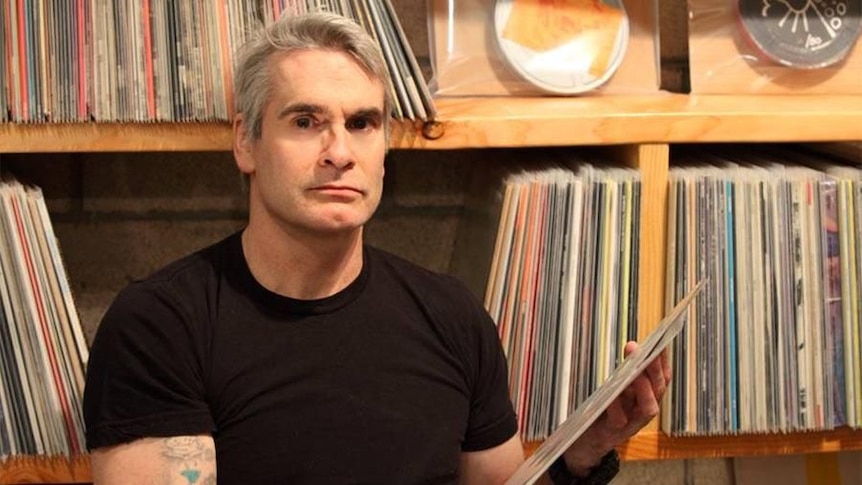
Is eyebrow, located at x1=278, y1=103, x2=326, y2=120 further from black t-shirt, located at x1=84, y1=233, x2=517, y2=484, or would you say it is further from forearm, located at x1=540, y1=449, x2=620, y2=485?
forearm, located at x1=540, y1=449, x2=620, y2=485

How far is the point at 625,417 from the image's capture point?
1.45 metres

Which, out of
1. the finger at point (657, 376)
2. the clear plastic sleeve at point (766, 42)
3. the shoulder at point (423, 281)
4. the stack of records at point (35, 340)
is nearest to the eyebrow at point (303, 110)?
the shoulder at point (423, 281)

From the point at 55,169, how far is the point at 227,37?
0.45 m

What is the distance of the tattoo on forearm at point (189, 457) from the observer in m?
1.29

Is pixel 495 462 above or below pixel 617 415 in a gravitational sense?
below

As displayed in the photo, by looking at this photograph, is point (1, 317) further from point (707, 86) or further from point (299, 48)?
point (707, 86)

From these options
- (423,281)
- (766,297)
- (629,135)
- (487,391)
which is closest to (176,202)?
(423,281)

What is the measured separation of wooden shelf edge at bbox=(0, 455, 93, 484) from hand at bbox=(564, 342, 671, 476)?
639 mm

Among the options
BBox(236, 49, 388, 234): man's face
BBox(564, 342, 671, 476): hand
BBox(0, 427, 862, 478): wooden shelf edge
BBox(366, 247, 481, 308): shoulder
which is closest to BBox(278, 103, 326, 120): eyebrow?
BBox(236, 49, 388, 234): man's face

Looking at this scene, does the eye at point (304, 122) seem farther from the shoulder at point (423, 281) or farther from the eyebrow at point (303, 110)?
the shoulder at point (423, 281)

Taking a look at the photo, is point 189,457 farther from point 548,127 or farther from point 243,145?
point 548,127

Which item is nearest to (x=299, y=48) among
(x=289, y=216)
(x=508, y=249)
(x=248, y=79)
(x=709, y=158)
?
(x=248, y=79)

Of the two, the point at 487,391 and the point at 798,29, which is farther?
the point at 798,29

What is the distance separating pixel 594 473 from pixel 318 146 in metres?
0.55
